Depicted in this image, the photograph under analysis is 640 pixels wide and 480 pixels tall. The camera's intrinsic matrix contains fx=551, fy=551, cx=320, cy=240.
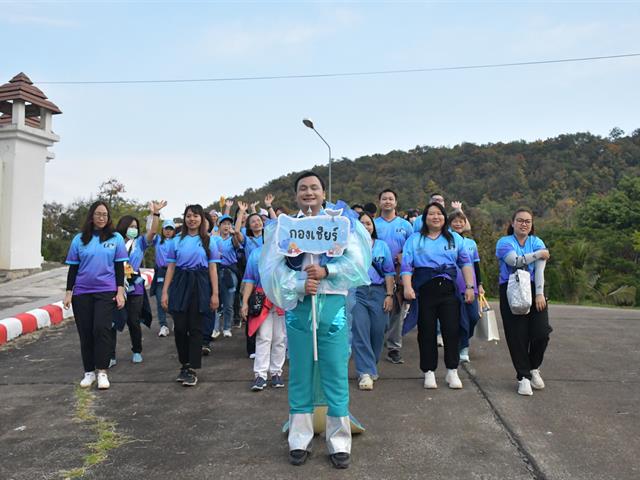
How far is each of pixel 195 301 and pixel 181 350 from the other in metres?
0.53

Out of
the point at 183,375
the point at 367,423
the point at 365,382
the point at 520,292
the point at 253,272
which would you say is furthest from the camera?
the point at 253,272

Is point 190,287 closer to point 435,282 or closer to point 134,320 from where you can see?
point 134,320

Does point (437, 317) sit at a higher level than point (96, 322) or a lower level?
higher

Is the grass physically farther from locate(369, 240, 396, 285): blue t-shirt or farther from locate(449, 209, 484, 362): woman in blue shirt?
locate(449, 209, 484, 362): woman in blue shirt

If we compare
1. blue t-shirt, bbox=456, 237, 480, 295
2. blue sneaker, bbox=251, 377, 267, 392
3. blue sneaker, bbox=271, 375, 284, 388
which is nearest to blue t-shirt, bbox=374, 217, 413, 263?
blue t-shirt, bbox=456, 237, 480, 295

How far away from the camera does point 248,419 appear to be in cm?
443

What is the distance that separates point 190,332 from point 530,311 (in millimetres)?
3313

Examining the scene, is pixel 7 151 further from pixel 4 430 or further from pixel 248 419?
pixel 248 419

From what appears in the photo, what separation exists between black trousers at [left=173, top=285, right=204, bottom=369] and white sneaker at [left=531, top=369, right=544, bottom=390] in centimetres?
325

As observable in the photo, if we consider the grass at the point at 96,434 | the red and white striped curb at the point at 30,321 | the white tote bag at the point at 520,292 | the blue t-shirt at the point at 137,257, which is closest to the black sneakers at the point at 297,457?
the grass at the point at 96,434

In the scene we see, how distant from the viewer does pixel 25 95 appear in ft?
42.1

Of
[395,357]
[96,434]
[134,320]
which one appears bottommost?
[96,434]

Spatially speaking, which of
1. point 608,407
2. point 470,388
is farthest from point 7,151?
point 608,407

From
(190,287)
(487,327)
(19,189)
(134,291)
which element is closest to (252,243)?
(134,291)
